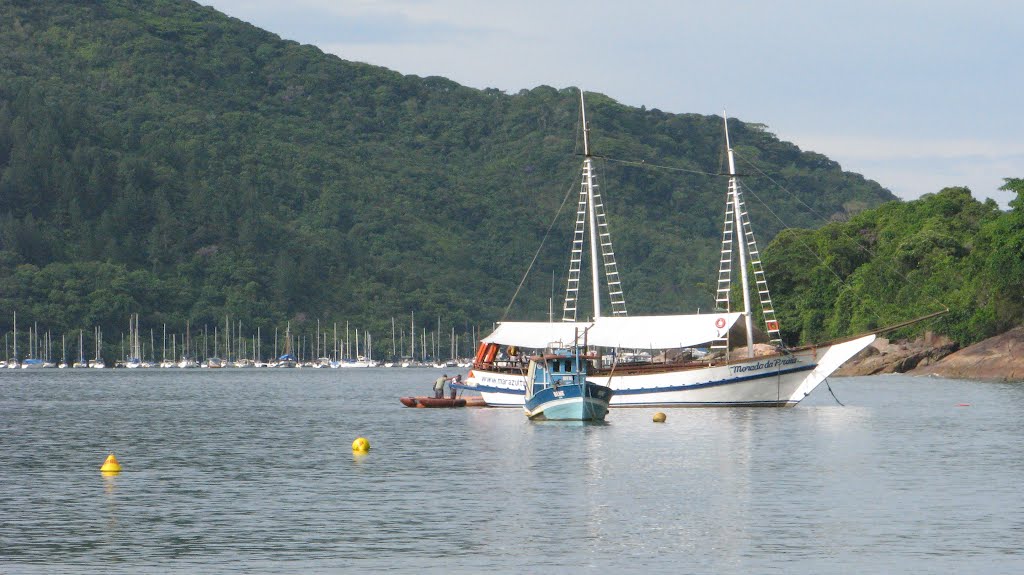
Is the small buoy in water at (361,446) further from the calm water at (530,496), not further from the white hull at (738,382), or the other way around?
the white hull at (738,382)

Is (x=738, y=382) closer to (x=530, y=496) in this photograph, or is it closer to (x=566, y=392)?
(x=566, y=392)

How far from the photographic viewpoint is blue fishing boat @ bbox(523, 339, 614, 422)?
82.1 metres

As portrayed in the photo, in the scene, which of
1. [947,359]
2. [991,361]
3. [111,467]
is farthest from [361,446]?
[947,359]

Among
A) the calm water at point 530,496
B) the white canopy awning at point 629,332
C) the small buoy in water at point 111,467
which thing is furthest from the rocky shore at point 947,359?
the small buoy in water at point 111,467

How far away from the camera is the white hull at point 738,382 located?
92.2 meters

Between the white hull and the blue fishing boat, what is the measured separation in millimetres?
7578

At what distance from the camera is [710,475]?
183 ft

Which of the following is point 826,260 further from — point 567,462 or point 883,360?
point 567,462

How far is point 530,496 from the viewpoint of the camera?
49469 millimetres

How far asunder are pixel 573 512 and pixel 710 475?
1218cm

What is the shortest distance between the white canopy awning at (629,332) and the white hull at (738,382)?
9.90 feet

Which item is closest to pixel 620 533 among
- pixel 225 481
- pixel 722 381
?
pixel 225 481

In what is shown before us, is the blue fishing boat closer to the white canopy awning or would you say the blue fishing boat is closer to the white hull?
the white hull

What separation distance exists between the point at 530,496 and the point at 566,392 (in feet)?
109
